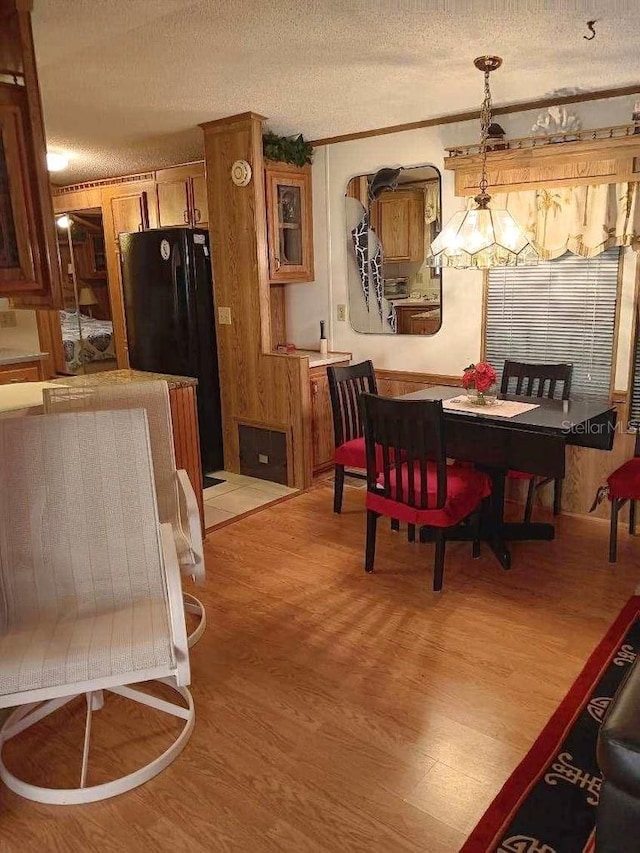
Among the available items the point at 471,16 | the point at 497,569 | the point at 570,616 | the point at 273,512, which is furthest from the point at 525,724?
the point at 471,16

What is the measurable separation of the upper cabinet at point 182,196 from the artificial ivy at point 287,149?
2.46 feet

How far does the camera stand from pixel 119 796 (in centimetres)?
184

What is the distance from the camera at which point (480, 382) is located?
3.24m

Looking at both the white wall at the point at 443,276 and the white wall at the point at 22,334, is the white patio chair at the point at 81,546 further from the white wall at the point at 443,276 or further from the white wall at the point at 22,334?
the white wall at the point at 22,334

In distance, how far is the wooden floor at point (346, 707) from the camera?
174cm

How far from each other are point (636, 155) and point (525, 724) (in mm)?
2682

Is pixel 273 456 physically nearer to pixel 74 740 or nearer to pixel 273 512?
pixel 273 512

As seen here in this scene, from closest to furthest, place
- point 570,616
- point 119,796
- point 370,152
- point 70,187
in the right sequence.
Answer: point 119,796, point 570,616, point 370,152, point 70,187

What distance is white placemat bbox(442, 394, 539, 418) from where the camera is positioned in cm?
313

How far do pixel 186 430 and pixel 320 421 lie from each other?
52.7 inches

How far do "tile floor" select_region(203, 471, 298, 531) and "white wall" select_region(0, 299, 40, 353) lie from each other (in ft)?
8.33

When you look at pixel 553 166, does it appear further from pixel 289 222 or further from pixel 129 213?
pixel 129 213

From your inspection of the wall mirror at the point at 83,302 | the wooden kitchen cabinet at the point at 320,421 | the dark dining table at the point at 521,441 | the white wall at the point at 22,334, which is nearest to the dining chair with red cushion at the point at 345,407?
the wooden kitchen cabinet at the point at 320,421

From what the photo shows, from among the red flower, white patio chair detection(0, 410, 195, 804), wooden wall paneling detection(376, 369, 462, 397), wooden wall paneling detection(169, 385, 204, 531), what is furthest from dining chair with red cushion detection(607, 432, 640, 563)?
white patio chair detection(0, 410, 195, 804)
